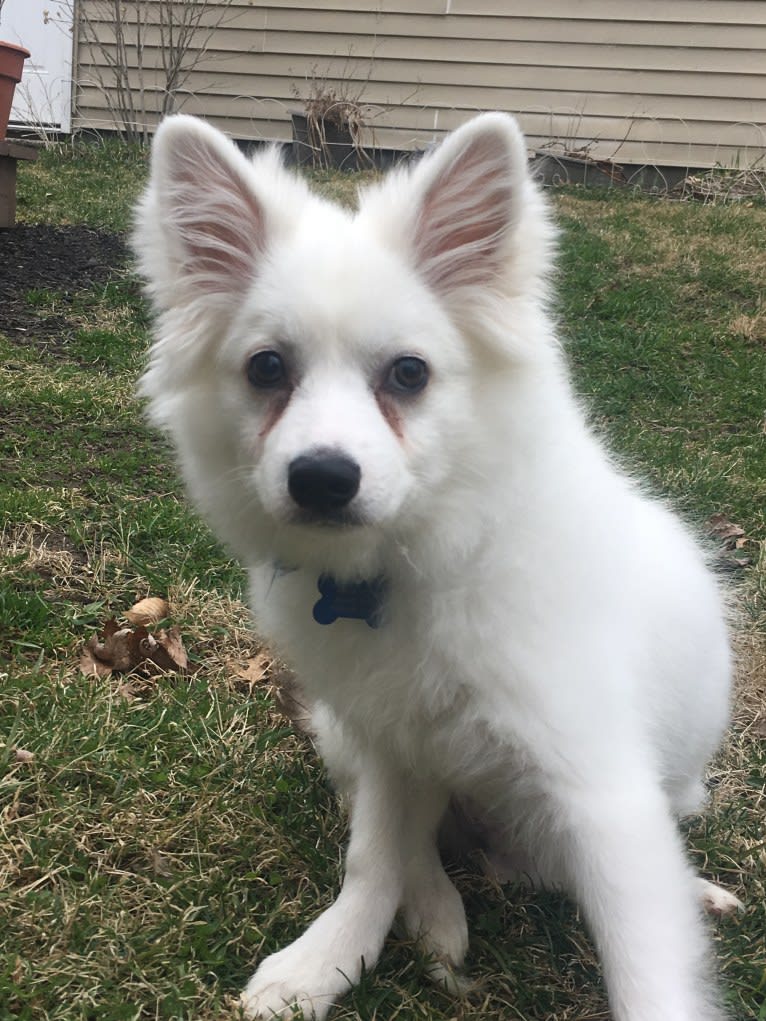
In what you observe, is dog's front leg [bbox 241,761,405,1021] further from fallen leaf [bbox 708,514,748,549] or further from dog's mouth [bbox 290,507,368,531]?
fallen leaf [bbox 708,514,748,549]

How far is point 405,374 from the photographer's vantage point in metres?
2.08

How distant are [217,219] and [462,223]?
1.87 feet

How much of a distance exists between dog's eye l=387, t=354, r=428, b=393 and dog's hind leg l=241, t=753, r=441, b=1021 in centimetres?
96

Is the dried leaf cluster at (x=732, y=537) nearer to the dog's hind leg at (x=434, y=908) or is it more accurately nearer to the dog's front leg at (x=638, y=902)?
the dog's hind leg at (x=434, y=908)

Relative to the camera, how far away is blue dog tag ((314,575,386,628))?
215cm

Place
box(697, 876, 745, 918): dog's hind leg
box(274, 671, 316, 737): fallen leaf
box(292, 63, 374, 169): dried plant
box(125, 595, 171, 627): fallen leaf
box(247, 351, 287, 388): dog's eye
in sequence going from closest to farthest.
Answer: box(247, 351, 287, 388): dog's eye < box(697, 876, 745, 918): dog's hind leg < box(274, 671, 316, 737): fallen leaf < box(125, 595, 171, 627): fallen leaf < box(292, 63, 374, 169): dried plant

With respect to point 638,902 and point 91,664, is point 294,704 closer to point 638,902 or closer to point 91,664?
point 91,664

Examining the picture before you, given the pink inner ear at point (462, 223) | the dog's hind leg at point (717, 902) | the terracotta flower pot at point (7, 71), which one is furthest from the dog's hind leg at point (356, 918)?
the terracotta flower pot at point (7, 71)

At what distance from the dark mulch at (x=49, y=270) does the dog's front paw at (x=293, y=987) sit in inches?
196

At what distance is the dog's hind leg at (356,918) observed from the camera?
2.15m

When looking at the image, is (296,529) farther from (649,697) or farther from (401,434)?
(649,697)

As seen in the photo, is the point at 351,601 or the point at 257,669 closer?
the point at 351,601

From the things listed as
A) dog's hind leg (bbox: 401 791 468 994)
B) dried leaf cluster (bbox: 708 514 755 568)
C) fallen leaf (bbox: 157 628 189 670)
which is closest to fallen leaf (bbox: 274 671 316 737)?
fallen leaf (bbox: 157 628 189 670)

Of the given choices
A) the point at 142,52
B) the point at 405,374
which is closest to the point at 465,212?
the point at 405,374
